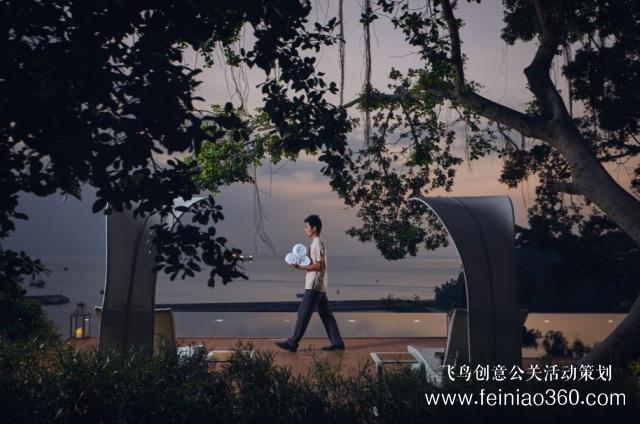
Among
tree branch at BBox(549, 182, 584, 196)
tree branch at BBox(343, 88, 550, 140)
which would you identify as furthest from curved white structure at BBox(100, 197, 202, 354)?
tree branch at BBox(549, 182, 584, 196)

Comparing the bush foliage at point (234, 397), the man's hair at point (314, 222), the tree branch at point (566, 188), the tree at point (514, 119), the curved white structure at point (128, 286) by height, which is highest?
the tree at point (514, 119)

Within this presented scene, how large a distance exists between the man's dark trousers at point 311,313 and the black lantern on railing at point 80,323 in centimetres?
398

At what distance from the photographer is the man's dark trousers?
938cm

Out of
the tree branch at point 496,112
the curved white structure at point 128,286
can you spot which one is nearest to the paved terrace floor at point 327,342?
the curved white structure at point 128,286

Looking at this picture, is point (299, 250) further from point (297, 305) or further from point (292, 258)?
point (297, 305)

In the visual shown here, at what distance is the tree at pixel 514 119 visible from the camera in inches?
336

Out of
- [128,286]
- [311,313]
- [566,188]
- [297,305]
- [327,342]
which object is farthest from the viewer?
[297,305]

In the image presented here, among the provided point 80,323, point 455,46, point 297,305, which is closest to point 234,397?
point 455,46

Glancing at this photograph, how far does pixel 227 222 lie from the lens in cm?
348

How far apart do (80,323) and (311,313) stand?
4443 millimetres

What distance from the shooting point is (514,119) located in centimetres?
909

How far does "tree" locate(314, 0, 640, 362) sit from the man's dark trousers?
47.5 inches

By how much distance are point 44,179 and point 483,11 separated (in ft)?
26.7

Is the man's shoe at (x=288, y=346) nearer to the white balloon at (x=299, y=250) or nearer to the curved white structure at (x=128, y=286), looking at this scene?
the white balloon at (x=299, y=250)
